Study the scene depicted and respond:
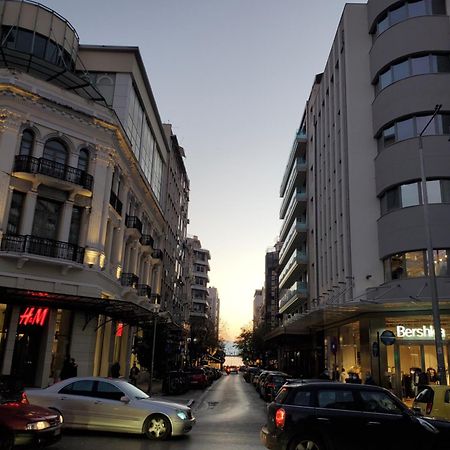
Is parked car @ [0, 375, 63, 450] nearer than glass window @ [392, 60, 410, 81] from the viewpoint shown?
Yes

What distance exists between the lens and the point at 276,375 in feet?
91.0

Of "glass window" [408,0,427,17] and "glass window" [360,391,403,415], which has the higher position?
"glass window" [408,0,427,17]

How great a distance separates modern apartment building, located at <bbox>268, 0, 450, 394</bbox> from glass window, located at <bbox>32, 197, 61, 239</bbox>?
15.3 meters

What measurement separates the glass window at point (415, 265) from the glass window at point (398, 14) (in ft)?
46.2

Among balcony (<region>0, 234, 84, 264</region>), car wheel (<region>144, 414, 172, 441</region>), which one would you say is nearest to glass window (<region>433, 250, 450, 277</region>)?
car wheel (<region>144, 414, 172, 441</region>)

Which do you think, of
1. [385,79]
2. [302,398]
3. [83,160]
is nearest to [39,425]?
[302,398]

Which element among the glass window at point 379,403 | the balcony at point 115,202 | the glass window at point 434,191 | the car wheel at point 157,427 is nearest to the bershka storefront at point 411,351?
the glass window at point 434,191

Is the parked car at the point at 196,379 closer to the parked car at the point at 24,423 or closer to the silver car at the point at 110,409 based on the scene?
the silver car at the point at 110,409

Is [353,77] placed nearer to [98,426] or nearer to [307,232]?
[307,232]

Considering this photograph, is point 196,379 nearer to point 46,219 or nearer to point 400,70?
point 46,219

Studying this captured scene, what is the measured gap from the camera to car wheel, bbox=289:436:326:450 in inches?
367

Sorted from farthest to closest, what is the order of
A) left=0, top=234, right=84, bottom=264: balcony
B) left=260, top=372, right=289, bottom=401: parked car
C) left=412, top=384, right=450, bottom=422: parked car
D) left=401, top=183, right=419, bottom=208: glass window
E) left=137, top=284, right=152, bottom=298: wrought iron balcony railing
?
left=137, top=284, right=152, bottom=298: wrought iron balcony railing < left=401, top=183, right=419, bottom=208: glass window < left=260, top=372, right=289, bottom=401: parked car < left=0, top=234, right=84, bottom=264: balcony < left=412, top=384, right=450, bottom=422: parked car

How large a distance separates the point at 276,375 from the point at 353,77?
19.0 m

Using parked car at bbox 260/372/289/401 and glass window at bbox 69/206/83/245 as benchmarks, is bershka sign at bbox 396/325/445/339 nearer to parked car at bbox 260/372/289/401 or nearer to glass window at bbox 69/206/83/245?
parked car at bbox 260/372/289/401
